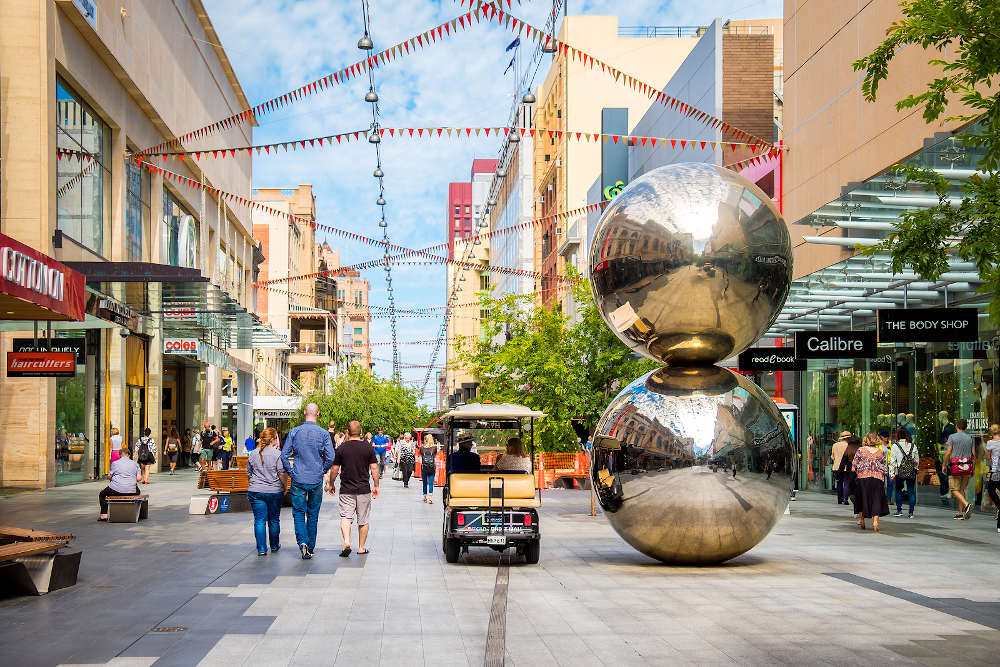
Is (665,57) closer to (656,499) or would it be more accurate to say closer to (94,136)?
(94,136)

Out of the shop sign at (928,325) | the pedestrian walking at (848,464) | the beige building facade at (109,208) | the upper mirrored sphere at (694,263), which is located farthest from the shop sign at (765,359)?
the beige building facade at (109,208)

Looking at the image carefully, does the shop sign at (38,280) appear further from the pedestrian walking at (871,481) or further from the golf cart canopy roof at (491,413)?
the pedestrian walking at (871,481)

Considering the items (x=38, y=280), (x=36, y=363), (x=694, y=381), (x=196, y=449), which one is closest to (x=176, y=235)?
(x=196, y=449)

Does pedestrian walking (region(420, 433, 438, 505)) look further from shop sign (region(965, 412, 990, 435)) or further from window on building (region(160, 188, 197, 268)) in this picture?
window on building (region(160, 188, 197, 268))

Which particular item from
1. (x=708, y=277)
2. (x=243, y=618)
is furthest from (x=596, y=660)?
(x=708, y=277)

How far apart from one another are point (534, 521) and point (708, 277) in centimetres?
384

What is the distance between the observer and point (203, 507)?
2062cm

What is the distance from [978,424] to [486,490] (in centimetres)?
1186

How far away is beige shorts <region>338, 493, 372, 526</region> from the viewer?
1431 centimetres

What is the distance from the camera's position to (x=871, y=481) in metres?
18.0

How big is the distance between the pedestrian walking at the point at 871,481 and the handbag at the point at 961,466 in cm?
197

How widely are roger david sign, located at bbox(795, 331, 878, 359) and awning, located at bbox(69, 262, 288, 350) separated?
41.6ft

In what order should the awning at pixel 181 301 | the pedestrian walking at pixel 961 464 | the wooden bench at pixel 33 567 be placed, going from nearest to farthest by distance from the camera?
the wooden bench at pixel 33 567 → the pedestrian walking at pixel 961 464 → the awning at pixel 181 301

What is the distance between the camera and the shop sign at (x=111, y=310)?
2705 cm
